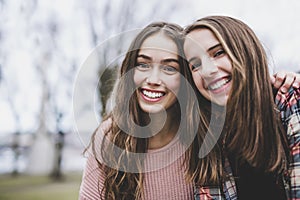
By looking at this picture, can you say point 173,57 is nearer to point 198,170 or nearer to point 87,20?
point 198,170

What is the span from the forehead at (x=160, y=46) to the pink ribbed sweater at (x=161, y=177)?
202mm

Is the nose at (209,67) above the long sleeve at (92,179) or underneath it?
above

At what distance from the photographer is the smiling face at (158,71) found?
0.83m

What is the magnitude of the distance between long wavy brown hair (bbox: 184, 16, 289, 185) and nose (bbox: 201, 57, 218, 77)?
4cm

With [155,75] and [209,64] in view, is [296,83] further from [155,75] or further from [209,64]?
[155,75]

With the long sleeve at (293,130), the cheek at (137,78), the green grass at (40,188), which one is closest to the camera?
the long sleeve at (293,130)

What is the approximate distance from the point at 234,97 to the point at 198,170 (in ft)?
0.56

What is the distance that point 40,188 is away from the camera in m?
1.52

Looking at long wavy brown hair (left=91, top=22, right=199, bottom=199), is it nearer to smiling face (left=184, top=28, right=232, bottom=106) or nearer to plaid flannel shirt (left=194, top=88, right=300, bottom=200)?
smiling face (left=184, top=28, right=232, bottom=106)

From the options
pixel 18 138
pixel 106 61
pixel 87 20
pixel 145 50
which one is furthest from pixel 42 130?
pixel 145 50

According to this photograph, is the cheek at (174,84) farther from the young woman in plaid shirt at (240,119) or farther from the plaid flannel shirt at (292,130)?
the plaid flannel shirt at (292,130)

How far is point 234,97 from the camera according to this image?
0.81m

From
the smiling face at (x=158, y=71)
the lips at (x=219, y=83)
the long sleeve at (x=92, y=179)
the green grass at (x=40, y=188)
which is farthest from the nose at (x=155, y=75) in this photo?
the green grass at (x=40, y=188)

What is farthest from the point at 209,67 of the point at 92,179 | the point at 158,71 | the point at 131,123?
the point at 92,179
